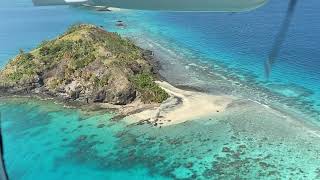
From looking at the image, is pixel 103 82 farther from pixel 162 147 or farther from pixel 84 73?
pixel 162 147

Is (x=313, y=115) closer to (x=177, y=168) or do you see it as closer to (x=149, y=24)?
(x=177, y=168)

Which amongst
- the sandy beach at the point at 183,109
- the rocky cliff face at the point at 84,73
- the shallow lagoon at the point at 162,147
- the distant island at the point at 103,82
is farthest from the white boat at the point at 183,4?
the rocky cliff face at the point at 84,73

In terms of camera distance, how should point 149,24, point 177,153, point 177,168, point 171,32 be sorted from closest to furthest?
point 177,168 < point 177,153 < point 171,32 < point 149,24

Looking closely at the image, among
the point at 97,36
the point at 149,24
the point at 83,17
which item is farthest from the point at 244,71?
the point at 83,17

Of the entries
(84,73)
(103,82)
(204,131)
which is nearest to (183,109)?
(204,131)

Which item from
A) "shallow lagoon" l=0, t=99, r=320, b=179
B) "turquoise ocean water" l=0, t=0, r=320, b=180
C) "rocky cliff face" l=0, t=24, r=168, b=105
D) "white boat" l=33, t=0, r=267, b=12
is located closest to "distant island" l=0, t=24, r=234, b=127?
"rocky cliff face" l=0, t=24, r=168, b=105

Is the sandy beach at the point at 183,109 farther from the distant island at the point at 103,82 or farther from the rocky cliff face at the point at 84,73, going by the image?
the rocky cliff face at the point at 84,73

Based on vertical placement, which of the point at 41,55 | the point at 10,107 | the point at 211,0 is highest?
the point at 211,0
